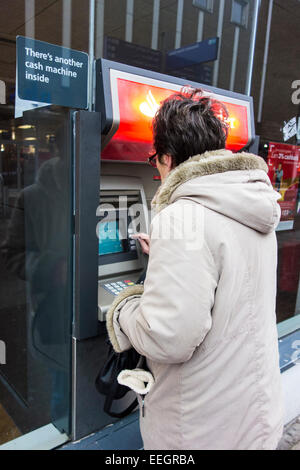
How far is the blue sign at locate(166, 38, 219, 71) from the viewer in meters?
2.56

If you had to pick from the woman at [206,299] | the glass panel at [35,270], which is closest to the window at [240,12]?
the glass panel at [35,270]

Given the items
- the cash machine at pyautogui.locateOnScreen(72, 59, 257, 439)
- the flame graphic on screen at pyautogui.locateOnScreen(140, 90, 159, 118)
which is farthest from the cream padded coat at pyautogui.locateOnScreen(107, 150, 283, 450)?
the flame graphic on screen at pyautogui.locateOnScreen(140, 90, 159, 118)

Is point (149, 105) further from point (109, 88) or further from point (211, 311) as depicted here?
point (211, 311)

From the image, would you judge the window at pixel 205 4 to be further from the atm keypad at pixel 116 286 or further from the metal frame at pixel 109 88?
the atm keypad at pixel 116 286

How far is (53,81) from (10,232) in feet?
3.08

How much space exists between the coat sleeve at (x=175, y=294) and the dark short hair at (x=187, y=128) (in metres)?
0.28

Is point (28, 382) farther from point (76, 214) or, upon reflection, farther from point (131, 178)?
point (131, 178)

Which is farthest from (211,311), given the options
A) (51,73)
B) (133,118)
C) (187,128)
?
(51,73)

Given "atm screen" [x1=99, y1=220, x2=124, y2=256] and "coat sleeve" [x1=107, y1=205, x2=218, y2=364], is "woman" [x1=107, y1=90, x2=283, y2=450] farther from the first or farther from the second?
"atm screen" [x1=99, y1=220, x2=124, y2=256]

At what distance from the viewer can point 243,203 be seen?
3.80ft

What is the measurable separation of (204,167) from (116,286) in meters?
1.07

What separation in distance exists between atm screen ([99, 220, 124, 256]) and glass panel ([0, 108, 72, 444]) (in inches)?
8.0
